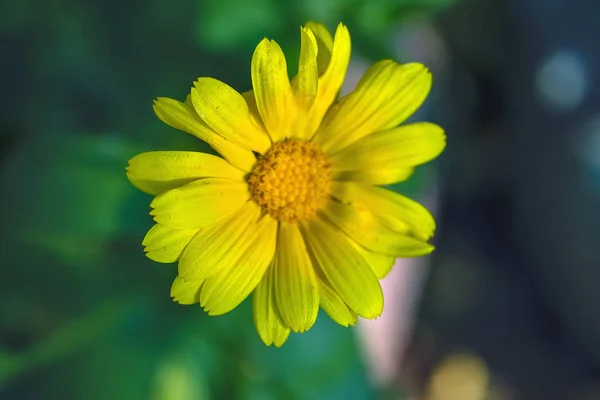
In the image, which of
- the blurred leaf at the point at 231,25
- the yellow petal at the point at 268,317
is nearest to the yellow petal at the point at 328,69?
the yellow petal at the point at 268,317

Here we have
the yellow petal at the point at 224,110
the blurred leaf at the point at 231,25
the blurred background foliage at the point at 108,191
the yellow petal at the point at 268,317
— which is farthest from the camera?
the blurred leaf at the point at 231,25

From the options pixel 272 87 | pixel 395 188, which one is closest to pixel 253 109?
pixel 272 87

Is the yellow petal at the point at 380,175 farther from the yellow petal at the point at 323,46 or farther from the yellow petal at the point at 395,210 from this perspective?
the yellow petal at the point at 323,46

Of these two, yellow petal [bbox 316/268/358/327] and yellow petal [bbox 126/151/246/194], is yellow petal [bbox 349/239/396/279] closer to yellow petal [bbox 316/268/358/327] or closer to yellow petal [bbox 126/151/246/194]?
yellow petal [bbox 316/268/358/327]

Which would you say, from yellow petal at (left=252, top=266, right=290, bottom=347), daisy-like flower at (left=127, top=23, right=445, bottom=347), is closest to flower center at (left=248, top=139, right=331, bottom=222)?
daisy-like flower at (left=127, top=23, right=445, bottom=347)

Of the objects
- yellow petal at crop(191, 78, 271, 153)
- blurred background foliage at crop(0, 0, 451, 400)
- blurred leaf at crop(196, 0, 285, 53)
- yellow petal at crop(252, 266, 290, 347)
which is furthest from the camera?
blurred leaf at crop(196, 0, 285, 53)
